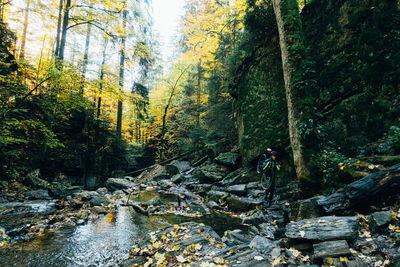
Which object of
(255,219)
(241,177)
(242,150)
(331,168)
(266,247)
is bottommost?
(255,219)

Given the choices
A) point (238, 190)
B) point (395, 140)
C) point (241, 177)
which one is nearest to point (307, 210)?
point (395, 140)

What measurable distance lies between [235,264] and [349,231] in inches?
75.6

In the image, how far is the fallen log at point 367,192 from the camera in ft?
11.3

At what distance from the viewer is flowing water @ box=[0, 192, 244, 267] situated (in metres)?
3.54

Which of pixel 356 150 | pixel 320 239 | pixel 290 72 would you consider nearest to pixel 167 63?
pixel 290 72

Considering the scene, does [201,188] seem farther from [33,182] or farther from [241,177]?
[33,182]

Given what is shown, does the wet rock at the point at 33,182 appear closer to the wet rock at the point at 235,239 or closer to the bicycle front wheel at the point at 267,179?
the wet rock at the point at 235,239

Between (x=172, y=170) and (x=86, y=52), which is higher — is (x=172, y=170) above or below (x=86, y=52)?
below

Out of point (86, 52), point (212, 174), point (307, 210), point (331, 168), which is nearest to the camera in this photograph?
point (307, 210)

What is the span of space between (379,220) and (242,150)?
741 centimetres

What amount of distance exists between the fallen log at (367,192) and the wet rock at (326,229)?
2.37ft

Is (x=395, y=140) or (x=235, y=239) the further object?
(x=395, y=140)

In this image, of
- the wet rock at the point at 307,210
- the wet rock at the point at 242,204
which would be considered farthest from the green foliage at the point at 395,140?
the wet rock at the point at 242,204

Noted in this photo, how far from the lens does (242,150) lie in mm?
10305
